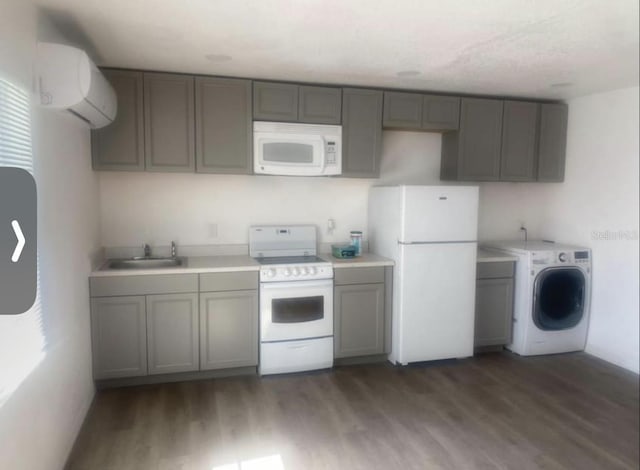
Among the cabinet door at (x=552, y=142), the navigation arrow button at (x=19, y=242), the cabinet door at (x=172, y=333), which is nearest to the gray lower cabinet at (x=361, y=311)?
the cabinet door at (x=172, y=333)

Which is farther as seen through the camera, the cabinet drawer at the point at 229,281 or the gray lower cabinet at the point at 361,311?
the gray lower cabinet at the point at 361,311

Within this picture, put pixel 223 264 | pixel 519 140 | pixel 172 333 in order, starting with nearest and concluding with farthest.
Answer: pixel 172 333, pixel 223 264, pixel 519 140

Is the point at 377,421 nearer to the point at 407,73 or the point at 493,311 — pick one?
the point at 493,311

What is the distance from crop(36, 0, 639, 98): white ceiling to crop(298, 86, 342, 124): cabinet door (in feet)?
0.32

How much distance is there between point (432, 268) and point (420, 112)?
132cm

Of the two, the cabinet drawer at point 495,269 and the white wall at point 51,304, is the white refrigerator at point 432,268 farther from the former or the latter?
the white wall at point 51,304

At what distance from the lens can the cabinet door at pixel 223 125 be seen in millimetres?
3303

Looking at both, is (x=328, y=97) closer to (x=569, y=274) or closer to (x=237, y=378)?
(x=237, y=378)

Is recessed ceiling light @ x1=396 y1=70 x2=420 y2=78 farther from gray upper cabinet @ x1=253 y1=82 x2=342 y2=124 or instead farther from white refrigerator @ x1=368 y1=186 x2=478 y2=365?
white refrigerator @ x1=368 y1=186 x2=478 y2=365

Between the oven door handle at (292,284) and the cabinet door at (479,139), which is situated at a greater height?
the cabinet door at (479,139)

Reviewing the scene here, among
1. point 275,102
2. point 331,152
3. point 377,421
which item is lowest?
point 377,421

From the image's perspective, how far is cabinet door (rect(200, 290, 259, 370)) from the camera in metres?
3.24

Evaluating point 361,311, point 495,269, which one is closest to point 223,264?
point 361,311

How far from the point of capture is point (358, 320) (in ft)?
11.7
